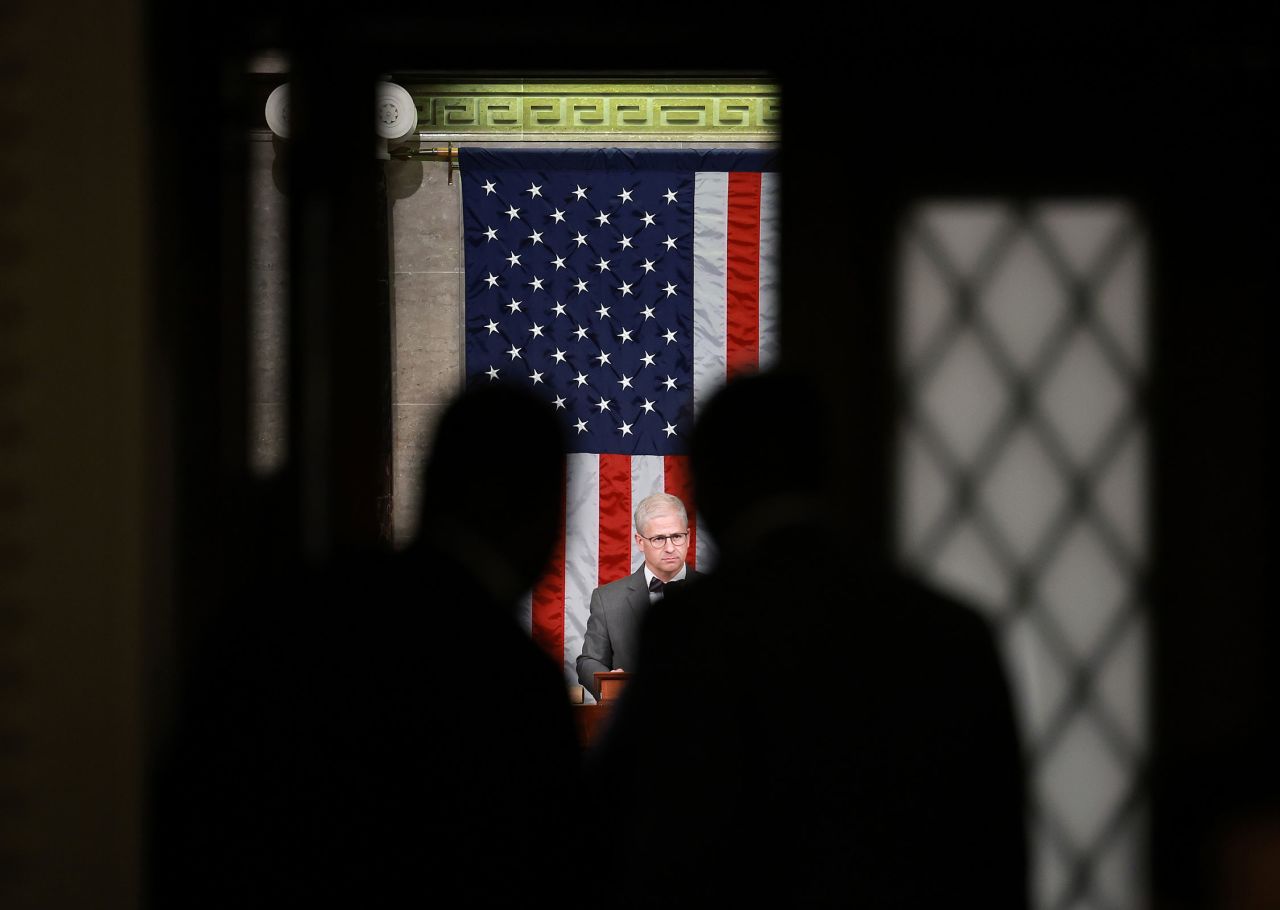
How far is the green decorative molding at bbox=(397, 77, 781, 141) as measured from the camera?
4406 millimetres

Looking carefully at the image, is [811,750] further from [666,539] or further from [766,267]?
[766,267]

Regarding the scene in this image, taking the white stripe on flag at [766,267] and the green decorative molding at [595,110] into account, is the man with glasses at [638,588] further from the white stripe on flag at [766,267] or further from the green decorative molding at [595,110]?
the green decorative molding at [595,110]

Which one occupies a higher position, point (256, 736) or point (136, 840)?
point (256, 736)

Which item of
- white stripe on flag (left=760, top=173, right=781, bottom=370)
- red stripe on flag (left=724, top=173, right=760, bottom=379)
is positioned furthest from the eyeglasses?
white stripe on flag (left=760, top=173, right=781, bottom=370)

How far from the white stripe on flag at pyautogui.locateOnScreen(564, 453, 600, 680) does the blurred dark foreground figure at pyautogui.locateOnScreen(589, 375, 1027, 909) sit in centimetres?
313

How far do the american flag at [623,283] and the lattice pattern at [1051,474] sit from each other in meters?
2.52

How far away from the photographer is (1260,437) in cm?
149

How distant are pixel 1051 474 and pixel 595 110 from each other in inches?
137

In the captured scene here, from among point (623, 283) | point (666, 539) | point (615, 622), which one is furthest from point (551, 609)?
point (623, 283)

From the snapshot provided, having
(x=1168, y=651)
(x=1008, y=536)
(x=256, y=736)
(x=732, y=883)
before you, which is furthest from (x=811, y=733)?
(x=1168, y=651)

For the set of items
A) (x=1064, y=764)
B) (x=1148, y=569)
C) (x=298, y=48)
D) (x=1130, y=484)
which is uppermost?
(x=298, y=48)

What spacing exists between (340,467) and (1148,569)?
1.33m

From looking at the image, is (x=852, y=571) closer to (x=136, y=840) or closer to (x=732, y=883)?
(x=732, y=883)

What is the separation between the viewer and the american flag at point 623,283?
4.07 metres
